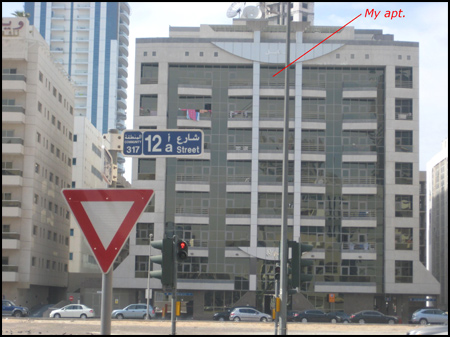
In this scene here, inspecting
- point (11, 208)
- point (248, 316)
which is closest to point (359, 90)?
point (248, 316)

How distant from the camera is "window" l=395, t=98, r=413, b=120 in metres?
80.2

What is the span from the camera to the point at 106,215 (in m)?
6.05

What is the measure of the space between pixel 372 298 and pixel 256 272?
13.2 m

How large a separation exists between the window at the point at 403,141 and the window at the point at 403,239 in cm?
900

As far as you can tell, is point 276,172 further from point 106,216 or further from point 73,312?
point 106,216

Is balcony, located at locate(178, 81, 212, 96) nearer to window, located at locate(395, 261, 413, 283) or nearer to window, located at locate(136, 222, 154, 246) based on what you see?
window, located at locate(136, 222, 154, 246)

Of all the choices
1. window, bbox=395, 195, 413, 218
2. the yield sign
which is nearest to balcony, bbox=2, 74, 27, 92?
window, bbox=395, 195, 413, 218

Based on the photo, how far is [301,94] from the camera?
80.9 m

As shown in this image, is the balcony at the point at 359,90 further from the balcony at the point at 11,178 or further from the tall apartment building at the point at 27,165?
the balcony at the point at 11,178

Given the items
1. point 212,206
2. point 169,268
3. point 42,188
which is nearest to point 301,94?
point 212,206

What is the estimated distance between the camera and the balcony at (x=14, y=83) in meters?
75.9

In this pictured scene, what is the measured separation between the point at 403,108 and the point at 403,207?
36.7ft

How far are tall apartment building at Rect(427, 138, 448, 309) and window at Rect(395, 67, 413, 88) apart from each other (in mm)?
29008

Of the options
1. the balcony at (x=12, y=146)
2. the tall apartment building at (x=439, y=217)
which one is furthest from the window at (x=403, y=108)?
the balcony at (x=12, y=146)
